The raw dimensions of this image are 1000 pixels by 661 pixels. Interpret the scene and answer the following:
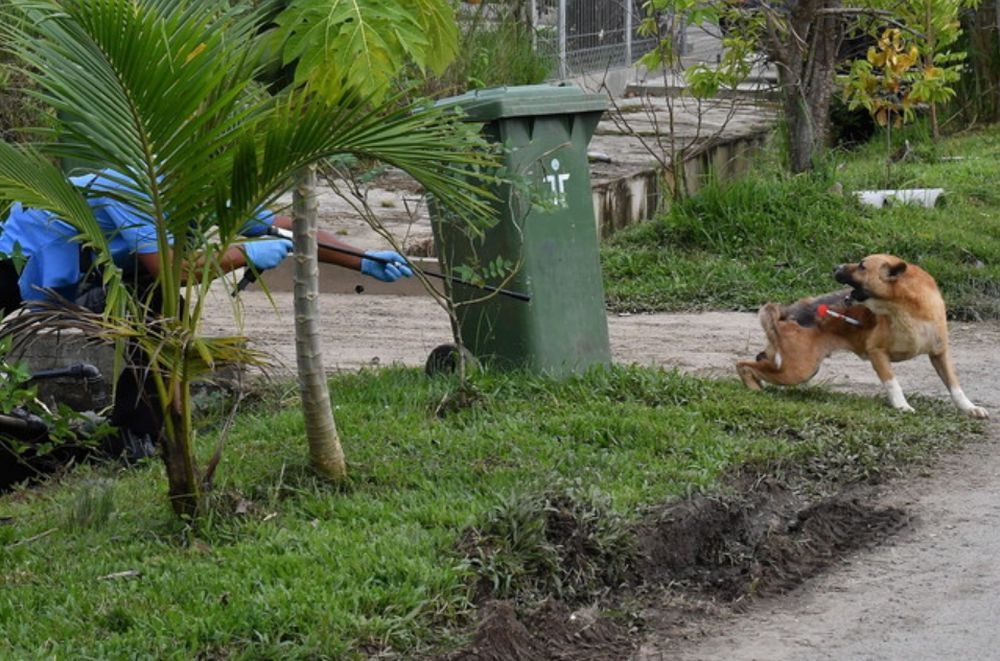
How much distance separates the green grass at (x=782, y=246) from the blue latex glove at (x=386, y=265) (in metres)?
3.88

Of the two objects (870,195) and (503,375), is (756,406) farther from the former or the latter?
(870,195)

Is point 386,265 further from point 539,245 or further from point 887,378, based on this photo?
point 887,378

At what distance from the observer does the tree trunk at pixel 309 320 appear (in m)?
5.80

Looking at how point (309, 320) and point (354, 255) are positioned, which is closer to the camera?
point (309, 320)

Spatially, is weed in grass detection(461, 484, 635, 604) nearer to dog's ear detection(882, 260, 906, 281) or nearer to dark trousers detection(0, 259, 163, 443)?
dark trousers detection(0, 259, 163, 443)

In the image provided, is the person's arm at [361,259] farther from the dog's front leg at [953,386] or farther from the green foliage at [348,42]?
the dog's front leg at [953,386]

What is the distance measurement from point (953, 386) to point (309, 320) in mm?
3674

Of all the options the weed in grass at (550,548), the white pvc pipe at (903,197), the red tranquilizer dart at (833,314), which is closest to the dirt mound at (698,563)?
the weed in grass at (550,548)

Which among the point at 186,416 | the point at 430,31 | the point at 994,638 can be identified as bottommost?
the point at 994,638

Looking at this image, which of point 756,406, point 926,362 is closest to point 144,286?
point 756,406

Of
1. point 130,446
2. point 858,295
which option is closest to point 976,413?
point 858,295

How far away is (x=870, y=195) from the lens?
12.9 m

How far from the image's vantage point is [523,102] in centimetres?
745

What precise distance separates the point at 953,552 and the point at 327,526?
244cm
